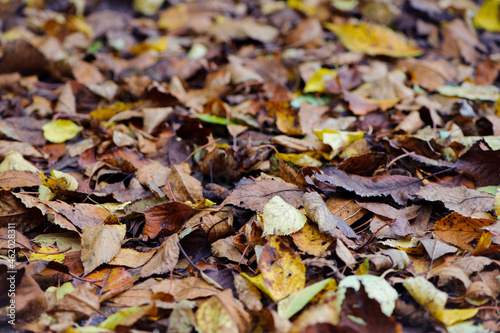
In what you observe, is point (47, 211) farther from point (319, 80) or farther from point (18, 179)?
point (319, 80)

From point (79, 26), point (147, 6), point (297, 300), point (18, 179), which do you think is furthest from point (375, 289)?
point (147, 6)

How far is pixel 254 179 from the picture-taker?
167 cm

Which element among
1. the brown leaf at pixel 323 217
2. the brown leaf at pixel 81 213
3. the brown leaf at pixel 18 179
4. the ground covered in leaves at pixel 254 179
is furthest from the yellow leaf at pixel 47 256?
the brown leaf at pixel 323 217

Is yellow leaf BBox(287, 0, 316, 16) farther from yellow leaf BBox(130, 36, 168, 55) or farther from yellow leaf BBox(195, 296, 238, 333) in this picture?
yellow leaf BBox(195, 296, 238, 333)

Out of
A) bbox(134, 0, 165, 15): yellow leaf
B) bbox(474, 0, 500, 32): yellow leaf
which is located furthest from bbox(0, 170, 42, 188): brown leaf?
bbox(474, 0, 500, 32): yellow leaf

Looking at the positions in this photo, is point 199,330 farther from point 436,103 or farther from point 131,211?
point 436,103

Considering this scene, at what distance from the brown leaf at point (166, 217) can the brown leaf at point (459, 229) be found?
0.90m

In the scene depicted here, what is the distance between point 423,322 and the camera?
1.14m

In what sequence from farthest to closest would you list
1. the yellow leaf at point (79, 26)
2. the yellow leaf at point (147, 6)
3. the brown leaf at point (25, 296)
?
the yellow leaf at point (147, 6)
the yellow leaf at point (79, 26)
the brown leaf at point (25, 296)

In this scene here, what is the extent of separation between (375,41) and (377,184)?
1693 millimetres

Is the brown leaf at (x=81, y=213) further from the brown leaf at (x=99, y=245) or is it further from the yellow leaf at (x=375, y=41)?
the yellow leaf at (x=375, y=41)

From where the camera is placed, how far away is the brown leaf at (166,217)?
1.47 m

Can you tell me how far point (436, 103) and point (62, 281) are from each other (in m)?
2.05

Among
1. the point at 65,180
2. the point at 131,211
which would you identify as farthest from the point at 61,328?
the point at 65,180
